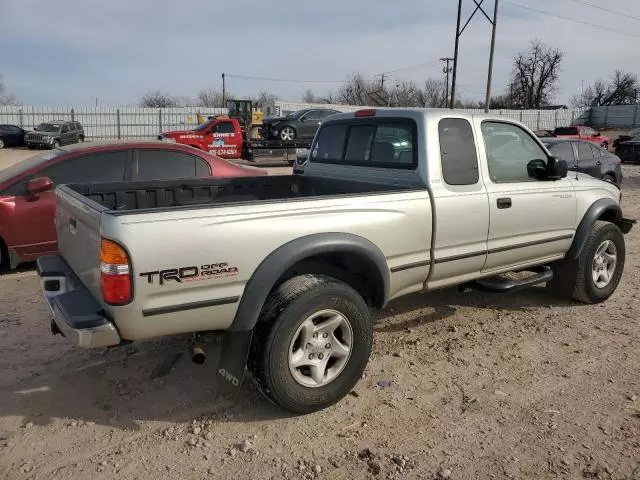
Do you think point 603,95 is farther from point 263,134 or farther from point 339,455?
point 339,455

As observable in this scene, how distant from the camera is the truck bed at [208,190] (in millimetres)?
4242

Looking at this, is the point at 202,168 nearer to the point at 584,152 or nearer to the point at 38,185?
the point at 38,185

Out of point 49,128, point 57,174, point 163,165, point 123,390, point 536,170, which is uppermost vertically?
point 49,128

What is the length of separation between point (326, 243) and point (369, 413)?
1.12 metres

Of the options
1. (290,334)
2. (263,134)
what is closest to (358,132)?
(290,334)

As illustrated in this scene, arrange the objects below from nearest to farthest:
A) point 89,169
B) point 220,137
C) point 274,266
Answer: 1. point 274,266
2. point 89,169
3. point 220,137

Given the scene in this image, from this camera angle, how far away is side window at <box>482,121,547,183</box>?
4.43 metres

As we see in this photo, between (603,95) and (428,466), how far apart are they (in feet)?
303

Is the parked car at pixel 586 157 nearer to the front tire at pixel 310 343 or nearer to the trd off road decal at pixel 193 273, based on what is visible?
the front tire at pixel 310 343

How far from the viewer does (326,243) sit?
3240mm

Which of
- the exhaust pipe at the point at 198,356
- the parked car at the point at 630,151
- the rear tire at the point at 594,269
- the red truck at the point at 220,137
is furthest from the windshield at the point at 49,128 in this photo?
the exhaust pipe at the point at 198,356

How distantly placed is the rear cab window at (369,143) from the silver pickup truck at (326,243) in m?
0.01

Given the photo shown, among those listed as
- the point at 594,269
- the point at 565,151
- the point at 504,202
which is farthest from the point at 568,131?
the point at 504,202

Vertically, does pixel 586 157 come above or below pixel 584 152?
below
